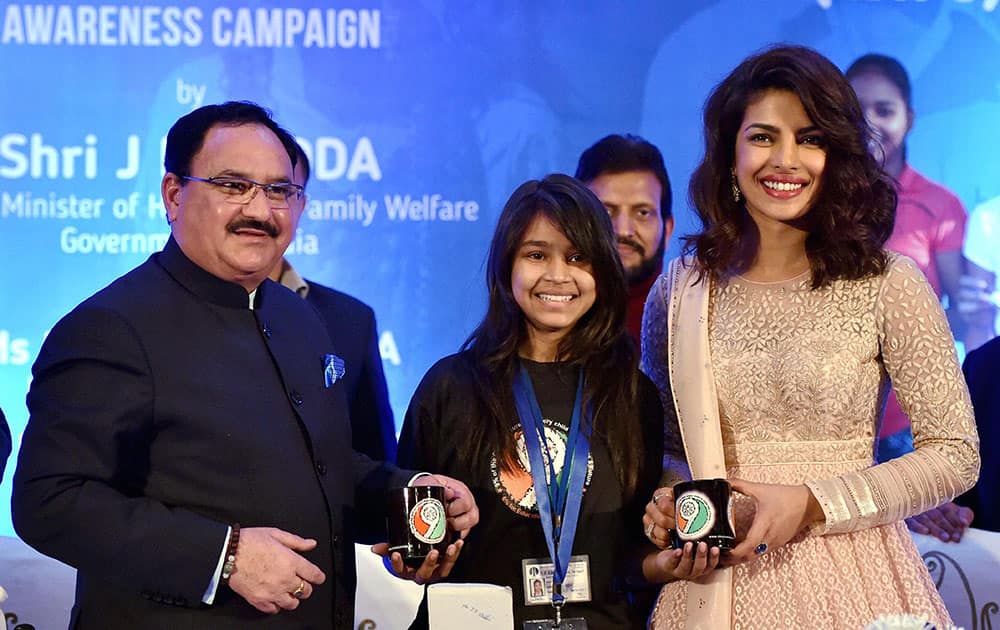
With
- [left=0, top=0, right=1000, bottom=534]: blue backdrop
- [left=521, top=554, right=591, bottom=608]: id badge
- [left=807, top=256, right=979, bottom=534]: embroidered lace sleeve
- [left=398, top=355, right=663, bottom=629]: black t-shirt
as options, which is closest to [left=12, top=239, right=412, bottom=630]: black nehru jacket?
[left=398, top=355, right=663, bottom=629]: black t-shirt

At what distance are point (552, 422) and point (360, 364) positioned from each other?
4.36 ft

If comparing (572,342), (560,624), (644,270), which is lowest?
(560,624)

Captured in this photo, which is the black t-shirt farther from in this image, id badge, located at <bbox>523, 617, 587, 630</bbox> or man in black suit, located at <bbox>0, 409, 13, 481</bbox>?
man in black suit, located at <bbox>0, 409, 13, 481</bbox>

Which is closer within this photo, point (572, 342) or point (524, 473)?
point (524, 473)

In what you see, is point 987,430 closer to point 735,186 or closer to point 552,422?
point 735,186

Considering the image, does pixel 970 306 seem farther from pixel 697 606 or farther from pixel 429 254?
pixel 697 606

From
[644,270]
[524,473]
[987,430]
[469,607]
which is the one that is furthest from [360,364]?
[987,430]

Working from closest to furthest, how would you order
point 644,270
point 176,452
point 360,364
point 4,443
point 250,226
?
point 176,452, point 250,226, point 4,443, point 360,364, point 644,270

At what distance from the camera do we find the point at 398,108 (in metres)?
4.48

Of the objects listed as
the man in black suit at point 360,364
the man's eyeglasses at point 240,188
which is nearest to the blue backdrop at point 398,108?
the man in black suit at point 360,364

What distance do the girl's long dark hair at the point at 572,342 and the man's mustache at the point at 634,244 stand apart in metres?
1.20

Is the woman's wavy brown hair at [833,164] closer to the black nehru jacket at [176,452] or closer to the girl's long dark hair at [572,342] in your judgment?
the girl's long dark hair at [572,342]

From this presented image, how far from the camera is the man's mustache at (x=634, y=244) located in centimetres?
407

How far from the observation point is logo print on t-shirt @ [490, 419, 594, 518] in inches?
102
